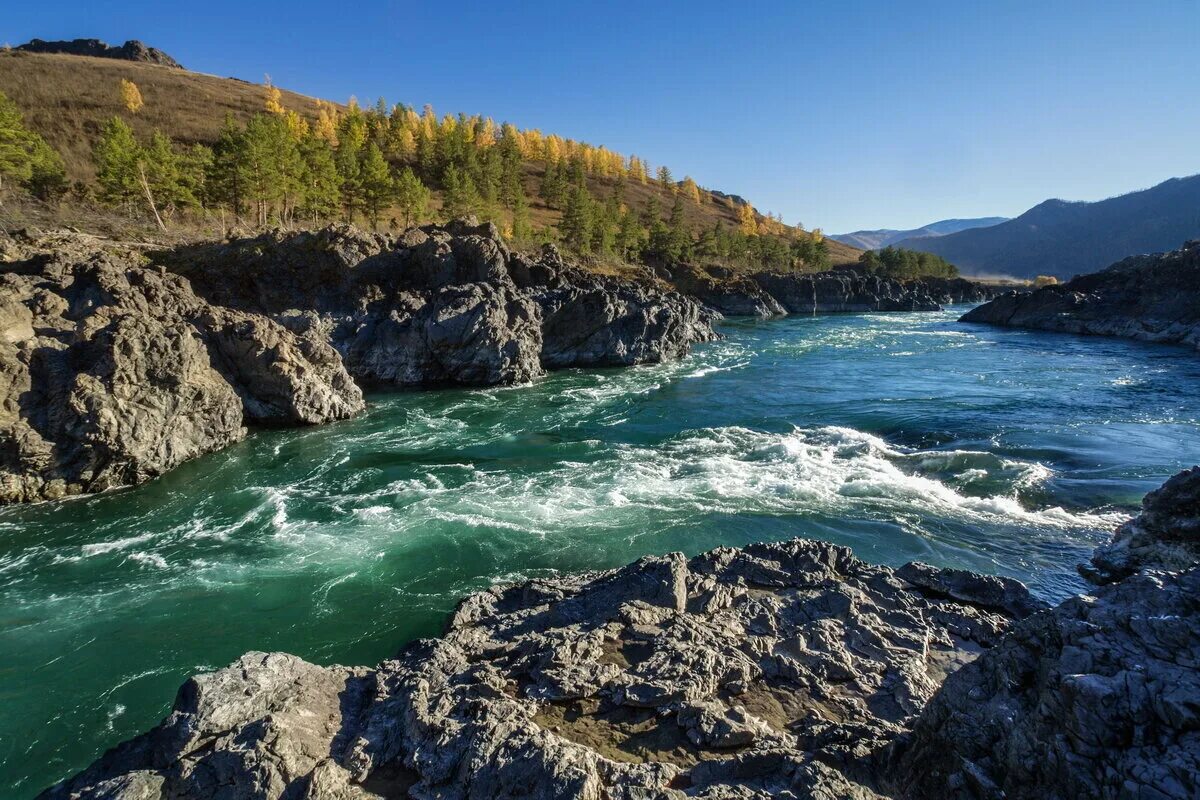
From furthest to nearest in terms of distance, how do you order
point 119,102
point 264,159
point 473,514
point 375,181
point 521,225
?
point 119,102
point 521,225
point 375,181
point 264,159
point 473,514

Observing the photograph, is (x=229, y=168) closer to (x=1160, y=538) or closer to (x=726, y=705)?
(x=726, y=705)

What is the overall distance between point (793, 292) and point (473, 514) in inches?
4112

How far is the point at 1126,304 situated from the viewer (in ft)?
238

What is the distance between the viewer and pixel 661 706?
26.8 feet

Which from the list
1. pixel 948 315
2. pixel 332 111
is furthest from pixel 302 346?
pixel 332 111

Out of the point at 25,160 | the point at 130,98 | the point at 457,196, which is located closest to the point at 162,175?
the point at 25,160

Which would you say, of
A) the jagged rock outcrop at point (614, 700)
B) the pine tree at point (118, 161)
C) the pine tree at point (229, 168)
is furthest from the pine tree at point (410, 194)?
the jagged rock outcrop at point (614, 700)

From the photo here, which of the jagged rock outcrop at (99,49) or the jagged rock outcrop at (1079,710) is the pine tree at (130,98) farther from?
the jagged rock outcrop at (1079,710)

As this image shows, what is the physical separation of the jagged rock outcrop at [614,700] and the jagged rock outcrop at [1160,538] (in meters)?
2.99

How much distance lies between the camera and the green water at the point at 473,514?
1271cm

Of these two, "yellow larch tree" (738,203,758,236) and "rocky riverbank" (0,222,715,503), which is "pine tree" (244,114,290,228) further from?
"yellow larch tree" (738,203,758,236)

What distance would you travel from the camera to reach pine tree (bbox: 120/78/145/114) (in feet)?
371

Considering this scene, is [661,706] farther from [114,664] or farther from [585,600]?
[114,664]

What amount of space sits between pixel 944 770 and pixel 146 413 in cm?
2689
